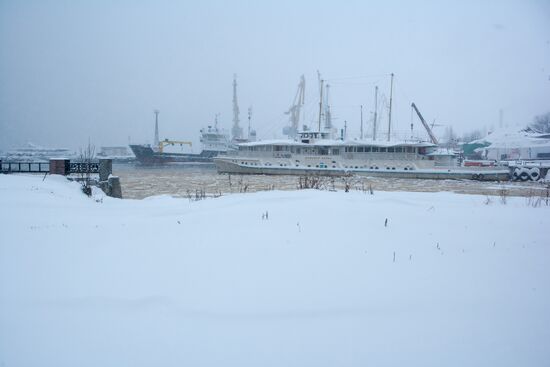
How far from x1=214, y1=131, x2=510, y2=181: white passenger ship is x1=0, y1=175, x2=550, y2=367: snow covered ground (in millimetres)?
30494

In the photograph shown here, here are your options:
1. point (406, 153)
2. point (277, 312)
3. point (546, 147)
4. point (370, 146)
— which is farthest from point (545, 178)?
point (277, 312)

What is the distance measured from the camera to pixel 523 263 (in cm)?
384

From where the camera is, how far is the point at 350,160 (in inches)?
1435

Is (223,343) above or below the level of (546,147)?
below

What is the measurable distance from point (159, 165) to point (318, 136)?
2813cm

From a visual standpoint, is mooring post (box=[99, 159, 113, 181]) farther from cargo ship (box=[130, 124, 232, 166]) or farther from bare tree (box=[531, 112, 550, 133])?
bare tree (box=[531, 112, 550, 133])

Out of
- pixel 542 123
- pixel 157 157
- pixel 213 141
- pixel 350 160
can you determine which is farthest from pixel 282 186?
pixel 542 123

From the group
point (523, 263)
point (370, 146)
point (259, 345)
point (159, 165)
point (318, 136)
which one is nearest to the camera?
point (259, 345)

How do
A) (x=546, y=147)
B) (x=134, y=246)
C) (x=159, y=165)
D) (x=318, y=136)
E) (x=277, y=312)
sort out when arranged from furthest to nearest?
(x=159, y=165), (x=546, y=147), (x=318, y=136), (x=134, y=246), (x=277, y=312)

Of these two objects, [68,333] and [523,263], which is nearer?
[68,333]

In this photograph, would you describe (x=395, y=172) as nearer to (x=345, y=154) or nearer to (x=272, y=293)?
(x=345, y=154)

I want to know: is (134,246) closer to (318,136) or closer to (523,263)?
(523,263)

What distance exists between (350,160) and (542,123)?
64853mm

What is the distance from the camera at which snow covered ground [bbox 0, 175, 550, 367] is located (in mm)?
2322
